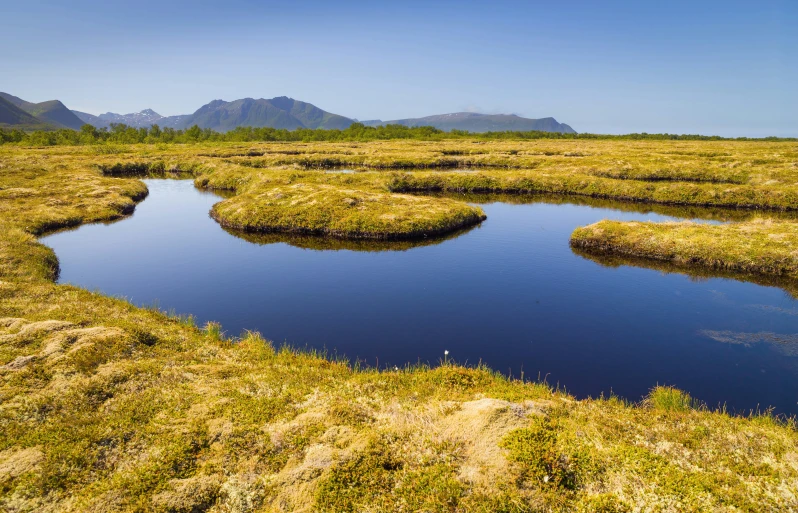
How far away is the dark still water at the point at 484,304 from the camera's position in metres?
22.5

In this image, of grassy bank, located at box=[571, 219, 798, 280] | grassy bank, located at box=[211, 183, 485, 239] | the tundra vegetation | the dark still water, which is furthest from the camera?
grassy bank, located at box=[211, 183, 485, 239]

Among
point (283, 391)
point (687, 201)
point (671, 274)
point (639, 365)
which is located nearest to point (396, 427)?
point (283, 391)

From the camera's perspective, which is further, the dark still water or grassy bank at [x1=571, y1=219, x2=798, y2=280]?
grassy bank at [x1=571, y1=219, x2=798, y2=280]

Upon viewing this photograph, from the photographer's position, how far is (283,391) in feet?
53.0

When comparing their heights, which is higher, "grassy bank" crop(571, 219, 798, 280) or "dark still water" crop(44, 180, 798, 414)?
"grassy bank" crop(571, 219, 798, 280)

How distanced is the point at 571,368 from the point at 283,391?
1572cm

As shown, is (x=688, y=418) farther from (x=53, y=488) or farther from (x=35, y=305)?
(x=35, y=305)

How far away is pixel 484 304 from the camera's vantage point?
31.0 m

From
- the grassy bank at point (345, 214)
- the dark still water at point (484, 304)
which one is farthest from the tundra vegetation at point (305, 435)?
the grassy bank at point (345, 214)

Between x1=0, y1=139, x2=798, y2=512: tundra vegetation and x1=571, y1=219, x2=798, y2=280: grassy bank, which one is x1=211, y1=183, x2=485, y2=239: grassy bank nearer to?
x1=571, y1=219, x2=798, y2=280: grassy bank

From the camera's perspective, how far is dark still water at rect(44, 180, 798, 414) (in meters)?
22.5

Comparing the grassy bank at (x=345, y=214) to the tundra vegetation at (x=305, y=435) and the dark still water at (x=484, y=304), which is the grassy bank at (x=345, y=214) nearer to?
the dark still water at (x=484, y=304)

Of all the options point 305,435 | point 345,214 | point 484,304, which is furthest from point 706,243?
point 305,435

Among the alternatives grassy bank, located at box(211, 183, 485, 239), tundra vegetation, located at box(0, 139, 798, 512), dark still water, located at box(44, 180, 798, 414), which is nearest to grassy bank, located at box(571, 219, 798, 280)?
dark still water, located at box(44, 180, 798, 414)
